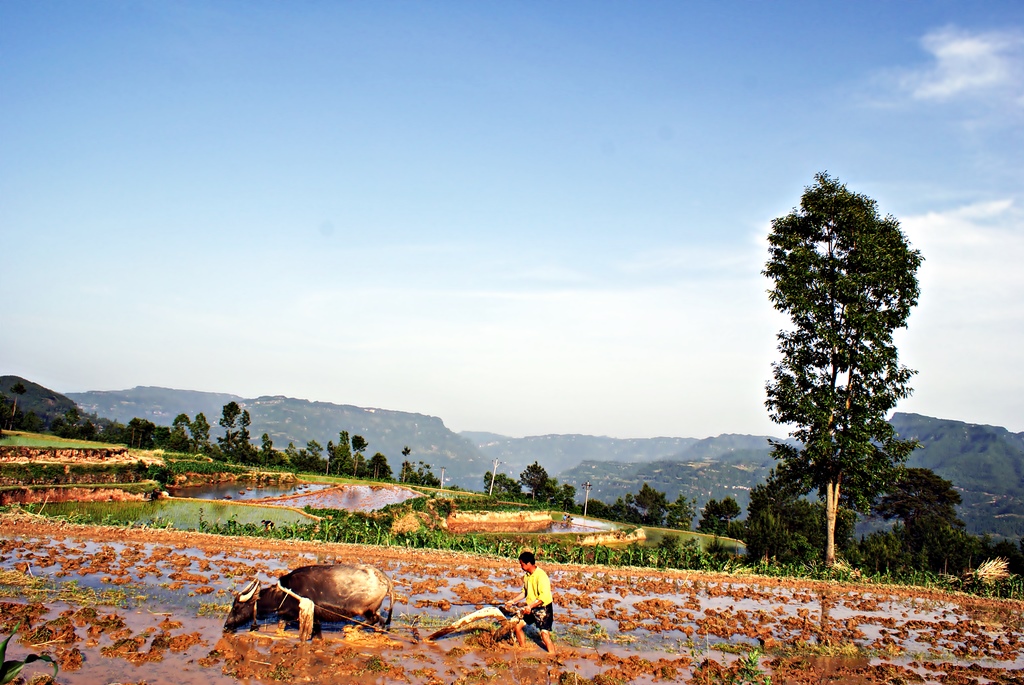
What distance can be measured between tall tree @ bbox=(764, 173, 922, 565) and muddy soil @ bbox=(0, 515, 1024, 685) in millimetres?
4937

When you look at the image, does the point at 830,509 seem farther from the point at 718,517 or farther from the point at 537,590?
the point at 718,517

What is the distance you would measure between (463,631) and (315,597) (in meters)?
2.69

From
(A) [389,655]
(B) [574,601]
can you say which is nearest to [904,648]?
(B) [574,601]

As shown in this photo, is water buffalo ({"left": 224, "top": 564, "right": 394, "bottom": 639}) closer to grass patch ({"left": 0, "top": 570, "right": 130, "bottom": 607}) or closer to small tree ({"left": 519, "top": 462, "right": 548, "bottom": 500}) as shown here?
grass patch ({"left": 0, "top": 570, "right": 130, "bottom": 607})

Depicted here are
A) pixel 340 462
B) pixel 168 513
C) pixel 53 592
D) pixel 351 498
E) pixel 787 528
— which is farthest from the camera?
pixel 340 462

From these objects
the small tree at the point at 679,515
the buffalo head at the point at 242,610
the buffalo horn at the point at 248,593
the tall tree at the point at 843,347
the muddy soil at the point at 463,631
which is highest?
the tall tree at the point at 843,347

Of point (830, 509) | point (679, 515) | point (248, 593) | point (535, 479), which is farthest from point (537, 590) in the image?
point (679, 515)

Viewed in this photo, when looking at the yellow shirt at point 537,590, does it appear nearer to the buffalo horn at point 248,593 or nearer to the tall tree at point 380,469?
the buffalo horn at point 248,593

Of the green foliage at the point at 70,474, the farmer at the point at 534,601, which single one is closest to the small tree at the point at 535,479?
the green foliage at the point at 70,474

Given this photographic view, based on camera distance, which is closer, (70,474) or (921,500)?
(70,474)

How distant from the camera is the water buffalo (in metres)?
10.1

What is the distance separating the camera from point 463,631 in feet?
36.6

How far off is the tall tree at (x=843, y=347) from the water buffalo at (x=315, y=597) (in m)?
18.6

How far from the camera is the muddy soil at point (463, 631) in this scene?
8.91 metres
